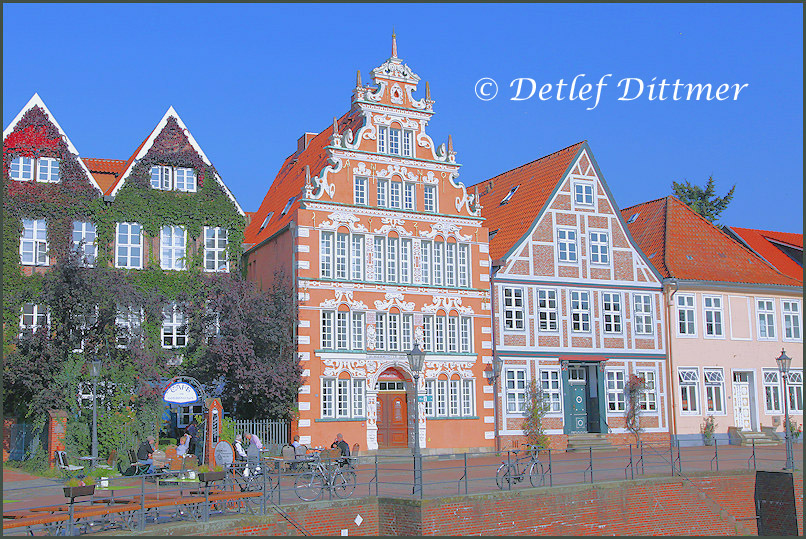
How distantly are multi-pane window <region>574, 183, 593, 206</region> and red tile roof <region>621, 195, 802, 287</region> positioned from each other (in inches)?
177

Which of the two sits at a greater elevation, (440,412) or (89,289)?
(89,289)

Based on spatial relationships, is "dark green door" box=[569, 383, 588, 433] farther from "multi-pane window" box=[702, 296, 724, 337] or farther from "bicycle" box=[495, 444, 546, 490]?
"bicycle" box=[495, 444, 546, 490]

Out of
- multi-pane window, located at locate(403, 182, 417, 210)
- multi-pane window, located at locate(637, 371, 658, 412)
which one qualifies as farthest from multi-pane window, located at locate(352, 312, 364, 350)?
multi-pane window, located at locate(637, 371, 658, 412)

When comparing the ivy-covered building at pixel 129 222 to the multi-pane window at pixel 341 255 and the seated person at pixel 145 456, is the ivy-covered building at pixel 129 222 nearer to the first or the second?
the multi-pane window at pixel 341 255

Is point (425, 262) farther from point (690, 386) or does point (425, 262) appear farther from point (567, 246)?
point (690, 386)

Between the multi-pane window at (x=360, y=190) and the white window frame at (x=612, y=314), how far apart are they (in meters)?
10.8

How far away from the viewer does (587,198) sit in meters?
37.7

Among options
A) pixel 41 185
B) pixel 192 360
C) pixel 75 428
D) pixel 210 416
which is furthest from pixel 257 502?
pixel 41 185

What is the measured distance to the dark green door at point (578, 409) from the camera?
3612 cm

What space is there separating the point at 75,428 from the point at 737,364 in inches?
1041

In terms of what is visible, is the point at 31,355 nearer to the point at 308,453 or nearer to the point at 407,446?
the point at 308,453

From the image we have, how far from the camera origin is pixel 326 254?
32.2 meters

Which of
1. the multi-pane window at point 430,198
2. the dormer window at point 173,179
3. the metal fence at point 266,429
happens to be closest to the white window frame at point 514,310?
the multi-pane window at point 430,198

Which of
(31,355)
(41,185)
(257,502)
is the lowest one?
(257,502)
